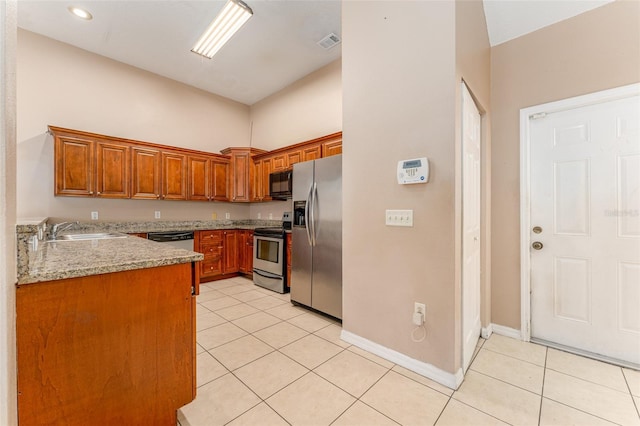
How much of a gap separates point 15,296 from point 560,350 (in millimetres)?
3523

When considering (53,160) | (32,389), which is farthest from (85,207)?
(32,389)

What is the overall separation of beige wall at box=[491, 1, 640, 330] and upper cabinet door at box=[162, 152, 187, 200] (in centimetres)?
447

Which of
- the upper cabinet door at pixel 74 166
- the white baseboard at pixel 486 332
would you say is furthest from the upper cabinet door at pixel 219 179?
the white baseboard at pixel 486 332

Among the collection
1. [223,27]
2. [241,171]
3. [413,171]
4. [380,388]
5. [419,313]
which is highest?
[223,27]

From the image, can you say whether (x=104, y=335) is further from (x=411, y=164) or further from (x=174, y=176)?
(x=174, y=176)

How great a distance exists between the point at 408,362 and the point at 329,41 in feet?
13.0

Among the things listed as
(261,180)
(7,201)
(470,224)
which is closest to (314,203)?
(470,224)

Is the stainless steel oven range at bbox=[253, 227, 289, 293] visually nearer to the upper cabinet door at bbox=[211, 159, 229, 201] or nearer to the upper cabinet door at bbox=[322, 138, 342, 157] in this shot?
the upper cabinet door at bbox=[211, 159, 229, 201]

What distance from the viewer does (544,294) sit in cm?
232

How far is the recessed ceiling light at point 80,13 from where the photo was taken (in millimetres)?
3027

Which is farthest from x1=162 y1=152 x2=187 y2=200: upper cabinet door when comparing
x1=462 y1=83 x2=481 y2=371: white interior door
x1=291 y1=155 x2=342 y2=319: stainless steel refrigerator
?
x1=462 y1=83 x2=481 y2=371: white interior door

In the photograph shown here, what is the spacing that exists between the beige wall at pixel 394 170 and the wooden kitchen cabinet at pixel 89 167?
346cm

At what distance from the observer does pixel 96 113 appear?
3822 millimetres

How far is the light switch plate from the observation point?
75.5 inches
